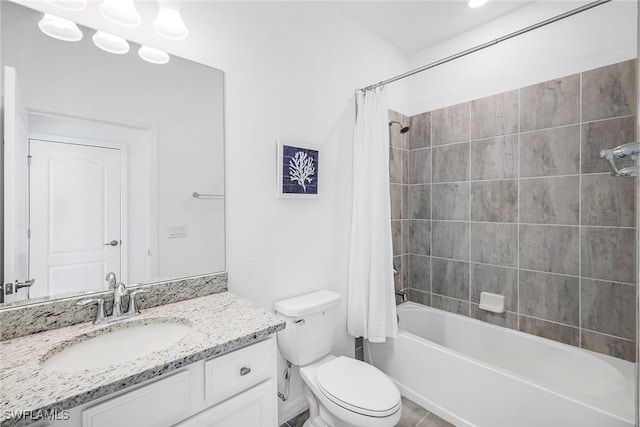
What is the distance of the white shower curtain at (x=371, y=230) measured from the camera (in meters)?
1.97

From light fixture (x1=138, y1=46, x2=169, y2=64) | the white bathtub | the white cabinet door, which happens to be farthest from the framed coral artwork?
the white bathtub

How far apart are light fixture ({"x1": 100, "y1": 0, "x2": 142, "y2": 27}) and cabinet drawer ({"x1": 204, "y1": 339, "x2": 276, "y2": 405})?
4.41 feet

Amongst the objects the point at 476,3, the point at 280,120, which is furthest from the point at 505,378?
the point at 476,3

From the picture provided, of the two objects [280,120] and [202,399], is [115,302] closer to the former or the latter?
[202,399]

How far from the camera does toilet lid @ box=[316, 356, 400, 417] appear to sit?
1.33m

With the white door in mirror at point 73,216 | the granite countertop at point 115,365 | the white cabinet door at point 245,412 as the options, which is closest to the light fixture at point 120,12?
the white door in mirror at point 73,216

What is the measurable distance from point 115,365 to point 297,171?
128cm

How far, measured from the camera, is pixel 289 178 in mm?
1789

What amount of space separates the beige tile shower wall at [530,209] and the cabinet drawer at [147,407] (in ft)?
6.77

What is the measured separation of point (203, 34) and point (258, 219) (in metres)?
0.97

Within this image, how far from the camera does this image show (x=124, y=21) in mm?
1188

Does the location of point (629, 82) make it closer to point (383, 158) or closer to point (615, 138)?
point (615, 138)

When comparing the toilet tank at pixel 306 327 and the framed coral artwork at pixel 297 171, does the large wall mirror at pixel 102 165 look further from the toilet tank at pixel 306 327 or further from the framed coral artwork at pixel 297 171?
the toilet tank at pixel 306 327

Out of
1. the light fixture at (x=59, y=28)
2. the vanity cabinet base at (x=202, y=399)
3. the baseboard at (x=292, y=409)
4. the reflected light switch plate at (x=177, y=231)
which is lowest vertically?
the baseboard at (x=292, y=409)
